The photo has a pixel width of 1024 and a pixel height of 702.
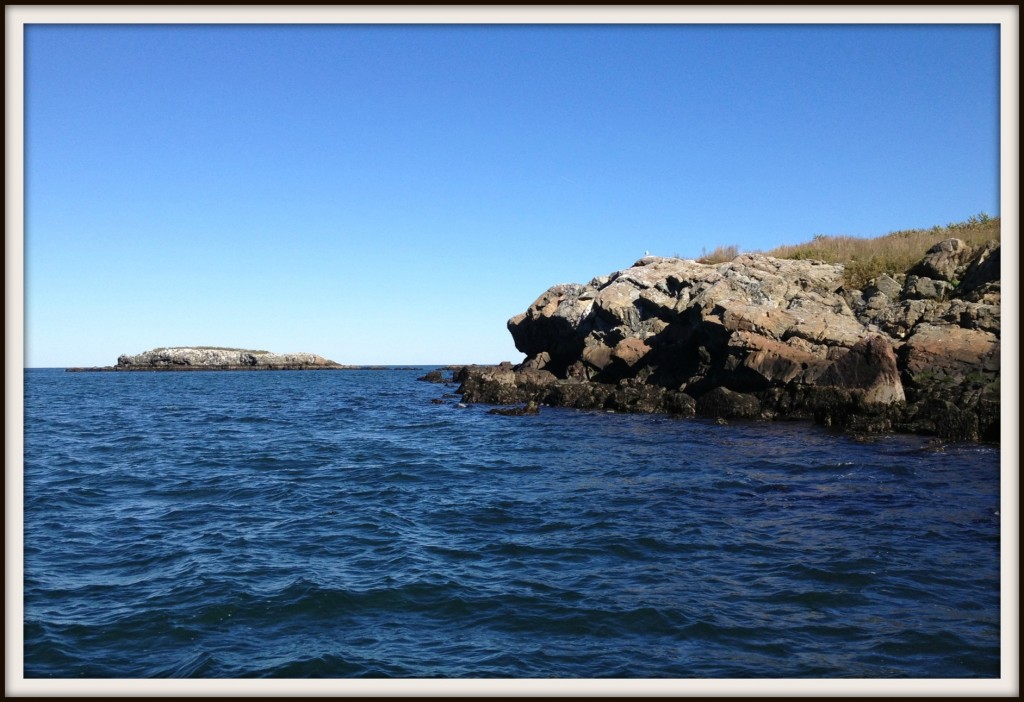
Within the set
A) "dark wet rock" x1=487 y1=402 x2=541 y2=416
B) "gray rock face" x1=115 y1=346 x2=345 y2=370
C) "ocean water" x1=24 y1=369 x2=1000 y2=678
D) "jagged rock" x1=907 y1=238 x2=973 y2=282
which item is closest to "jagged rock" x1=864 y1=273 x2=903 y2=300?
"jagged rock" x1=907 y1=238 x2=973 y2=282

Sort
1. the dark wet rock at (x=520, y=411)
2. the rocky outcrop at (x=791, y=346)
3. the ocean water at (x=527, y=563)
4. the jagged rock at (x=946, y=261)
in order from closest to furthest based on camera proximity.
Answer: the ocean water at (x=527, y=563) < the rocky outcrop at (x=791, y=346) < the jagged rock at (x=946, y=261) < the dark wet rock at (x=520, y=411)

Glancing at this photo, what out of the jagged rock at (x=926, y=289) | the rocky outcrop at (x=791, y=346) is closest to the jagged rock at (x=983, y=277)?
the rocky outcrop at (x=791, y=346)

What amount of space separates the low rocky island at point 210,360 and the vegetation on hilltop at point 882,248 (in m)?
122

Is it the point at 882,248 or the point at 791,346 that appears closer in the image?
the point at 791,346

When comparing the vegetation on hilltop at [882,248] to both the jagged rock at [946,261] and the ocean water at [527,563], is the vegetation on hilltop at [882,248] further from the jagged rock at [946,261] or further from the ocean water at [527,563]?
the ocean water at [527,563]

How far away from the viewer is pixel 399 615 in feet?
29.8

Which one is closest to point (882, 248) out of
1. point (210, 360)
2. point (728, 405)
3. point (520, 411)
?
point (728, 405)

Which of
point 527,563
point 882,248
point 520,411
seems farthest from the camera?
point 882,248

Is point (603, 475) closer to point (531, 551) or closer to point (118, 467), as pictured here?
point (531, 551)

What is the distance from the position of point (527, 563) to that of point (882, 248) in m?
36.2

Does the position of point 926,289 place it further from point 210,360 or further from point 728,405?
point 210,360

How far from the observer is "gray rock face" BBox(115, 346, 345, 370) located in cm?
13825

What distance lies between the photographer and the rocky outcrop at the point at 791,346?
947 inches

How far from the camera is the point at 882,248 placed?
38250 mm
